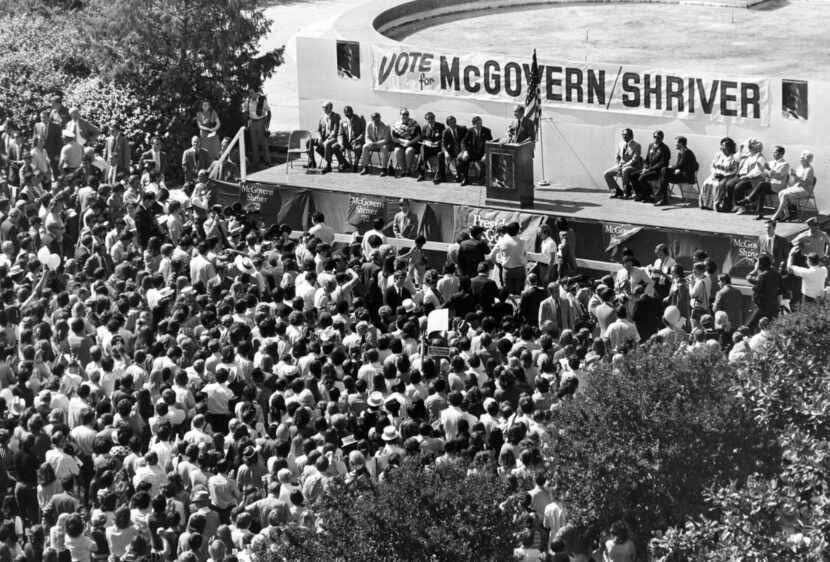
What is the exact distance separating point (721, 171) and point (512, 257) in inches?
157

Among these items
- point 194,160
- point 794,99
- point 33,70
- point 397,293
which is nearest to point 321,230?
point 397,293

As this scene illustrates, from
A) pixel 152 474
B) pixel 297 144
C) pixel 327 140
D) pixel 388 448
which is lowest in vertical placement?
pixel 152 474

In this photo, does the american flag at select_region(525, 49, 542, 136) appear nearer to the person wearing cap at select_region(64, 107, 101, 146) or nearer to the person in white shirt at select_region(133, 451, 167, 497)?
the person wearing cap at select_region(64, 107, 101, 146)

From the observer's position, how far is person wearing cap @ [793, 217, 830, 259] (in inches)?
912

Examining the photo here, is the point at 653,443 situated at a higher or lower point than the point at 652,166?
lower

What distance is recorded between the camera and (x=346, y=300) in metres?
22.9

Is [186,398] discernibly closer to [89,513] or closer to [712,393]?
[89,513]

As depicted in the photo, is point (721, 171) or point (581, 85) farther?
point (581, 85)

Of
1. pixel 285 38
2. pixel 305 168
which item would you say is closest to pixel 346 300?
pixel 305 168

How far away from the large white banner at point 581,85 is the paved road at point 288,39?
512cm

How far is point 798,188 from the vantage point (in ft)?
82.3

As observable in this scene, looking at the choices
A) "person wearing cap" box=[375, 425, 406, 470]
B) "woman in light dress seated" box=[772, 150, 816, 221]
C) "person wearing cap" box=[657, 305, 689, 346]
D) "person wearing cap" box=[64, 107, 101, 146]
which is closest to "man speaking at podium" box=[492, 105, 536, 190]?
"woman in light dress seated" box=[772, 150, 816, 221]

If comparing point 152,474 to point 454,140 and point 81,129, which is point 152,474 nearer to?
point 454,140

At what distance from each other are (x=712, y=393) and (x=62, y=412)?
7723 millimetres
